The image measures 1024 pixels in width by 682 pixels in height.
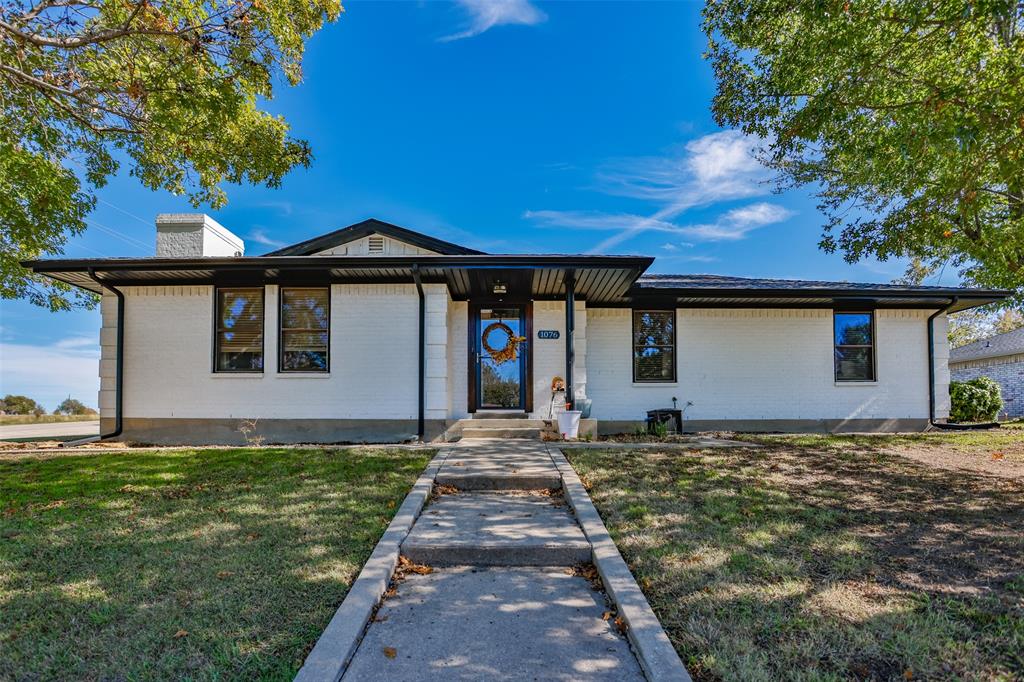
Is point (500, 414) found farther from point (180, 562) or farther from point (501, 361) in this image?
point (180, 562)

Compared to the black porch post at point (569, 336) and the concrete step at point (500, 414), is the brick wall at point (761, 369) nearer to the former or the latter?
the concrete step at point (500, 414)

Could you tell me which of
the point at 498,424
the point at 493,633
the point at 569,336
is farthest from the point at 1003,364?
the point at 493,633

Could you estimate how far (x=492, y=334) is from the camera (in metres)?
10.2

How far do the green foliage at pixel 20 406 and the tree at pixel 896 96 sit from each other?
94.8 feet

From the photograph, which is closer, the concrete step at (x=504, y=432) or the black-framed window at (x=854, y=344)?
the concrete step at (x=504, y=432)

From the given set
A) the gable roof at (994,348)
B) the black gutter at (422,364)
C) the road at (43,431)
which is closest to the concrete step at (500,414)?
the black gutter at (422,364)

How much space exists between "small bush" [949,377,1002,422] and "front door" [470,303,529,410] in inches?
411

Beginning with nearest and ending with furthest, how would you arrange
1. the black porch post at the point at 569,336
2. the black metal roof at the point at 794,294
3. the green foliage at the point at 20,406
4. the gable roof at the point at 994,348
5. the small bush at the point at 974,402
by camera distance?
the black porch post at the point at 569,336 < the black metal roof at the point at 794,294 < the small bush at the point at 974,402 < the gable roof at the point at 994,348 < the green foliage at the point at 20,406

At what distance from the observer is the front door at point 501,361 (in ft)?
33.0

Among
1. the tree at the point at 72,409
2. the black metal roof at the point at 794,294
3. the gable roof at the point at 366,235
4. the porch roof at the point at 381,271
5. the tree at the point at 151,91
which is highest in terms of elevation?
the tree at the point at 151,91

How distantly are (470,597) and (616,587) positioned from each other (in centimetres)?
93

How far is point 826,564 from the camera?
339cm

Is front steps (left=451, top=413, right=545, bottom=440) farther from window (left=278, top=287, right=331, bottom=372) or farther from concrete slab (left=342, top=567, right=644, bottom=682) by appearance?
concrete slab (left=342, top=567, right=644, bottom=682)

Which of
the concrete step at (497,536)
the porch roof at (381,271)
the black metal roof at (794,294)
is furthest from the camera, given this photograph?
the black metal roof at (794,294)
